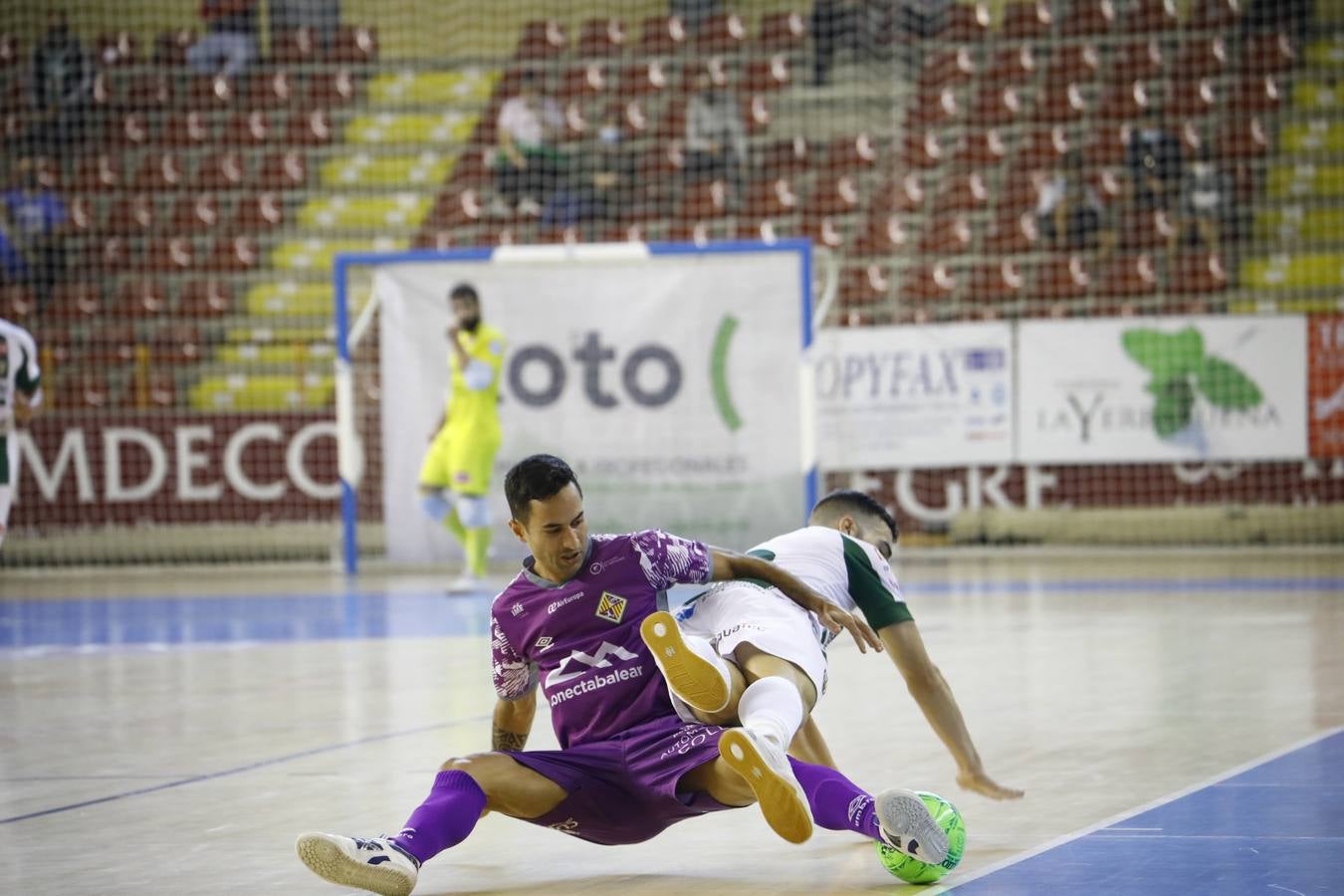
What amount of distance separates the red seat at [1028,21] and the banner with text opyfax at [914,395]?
6.12 metres

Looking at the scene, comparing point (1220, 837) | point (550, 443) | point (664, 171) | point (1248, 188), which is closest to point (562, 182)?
point (664, 171)

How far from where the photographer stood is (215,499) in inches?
732

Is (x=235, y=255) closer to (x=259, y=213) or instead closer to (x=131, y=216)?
(x=259, y=213)

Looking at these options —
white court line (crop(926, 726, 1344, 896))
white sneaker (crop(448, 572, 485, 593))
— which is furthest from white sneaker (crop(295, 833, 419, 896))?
white sneaker (crop(448, 572, 485, 593))

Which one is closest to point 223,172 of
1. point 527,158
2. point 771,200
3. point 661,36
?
point 527,158

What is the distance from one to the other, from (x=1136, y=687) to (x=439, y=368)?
10327mm

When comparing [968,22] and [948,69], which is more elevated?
[968,22]

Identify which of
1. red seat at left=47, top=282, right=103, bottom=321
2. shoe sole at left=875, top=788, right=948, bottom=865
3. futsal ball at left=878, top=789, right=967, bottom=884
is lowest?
futsal ball at left=878, top=789, right=967, bottom=884

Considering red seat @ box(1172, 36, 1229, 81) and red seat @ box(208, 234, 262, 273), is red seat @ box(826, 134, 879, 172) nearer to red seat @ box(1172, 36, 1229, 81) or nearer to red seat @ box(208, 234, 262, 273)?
red seat @ box(1172, 36, 1229, 81)

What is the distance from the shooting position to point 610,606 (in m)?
4.74

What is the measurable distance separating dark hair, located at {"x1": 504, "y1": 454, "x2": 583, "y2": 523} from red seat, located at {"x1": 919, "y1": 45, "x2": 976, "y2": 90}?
61.4ft

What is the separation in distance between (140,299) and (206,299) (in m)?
0.78

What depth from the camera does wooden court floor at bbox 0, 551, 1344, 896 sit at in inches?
189

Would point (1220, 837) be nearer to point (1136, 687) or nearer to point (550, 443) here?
point (1136, 687)
